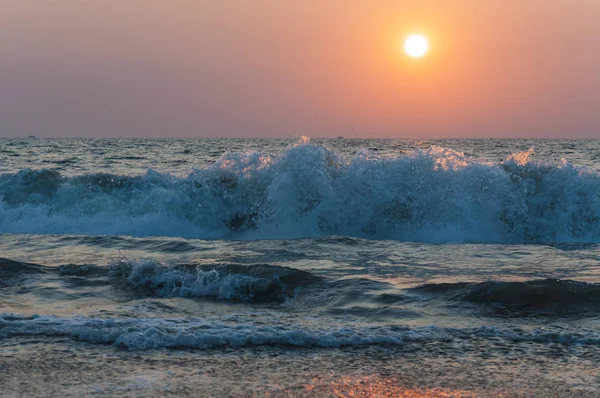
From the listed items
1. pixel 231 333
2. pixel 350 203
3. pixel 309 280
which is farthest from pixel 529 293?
pixel 350 203

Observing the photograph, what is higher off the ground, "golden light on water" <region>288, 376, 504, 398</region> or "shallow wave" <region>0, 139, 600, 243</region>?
"shallow wave" <region>0, 139, 600, 243</region>

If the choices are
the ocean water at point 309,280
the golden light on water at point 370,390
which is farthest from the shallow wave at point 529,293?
the golden light on water at point 370,390

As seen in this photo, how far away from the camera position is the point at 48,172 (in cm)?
1698

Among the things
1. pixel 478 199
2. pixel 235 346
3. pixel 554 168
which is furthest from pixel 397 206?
pixel 235 346

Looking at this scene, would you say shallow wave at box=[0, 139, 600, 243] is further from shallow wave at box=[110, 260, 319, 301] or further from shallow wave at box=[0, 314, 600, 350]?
shallow wave at box=[0, 314, 600, 350]

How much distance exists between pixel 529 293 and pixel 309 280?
8.17 ft

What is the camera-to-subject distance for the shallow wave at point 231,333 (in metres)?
5.21

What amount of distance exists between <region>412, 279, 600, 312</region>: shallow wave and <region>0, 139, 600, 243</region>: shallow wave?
495 cm

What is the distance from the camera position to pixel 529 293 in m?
6.96

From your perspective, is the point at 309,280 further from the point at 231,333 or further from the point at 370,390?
the point at 370,390

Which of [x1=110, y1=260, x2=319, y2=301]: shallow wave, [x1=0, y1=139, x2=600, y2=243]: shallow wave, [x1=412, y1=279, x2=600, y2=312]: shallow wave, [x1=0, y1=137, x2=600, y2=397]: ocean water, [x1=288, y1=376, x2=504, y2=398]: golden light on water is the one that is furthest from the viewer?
[x1=0, y1=139, x2=600, y2=243]: shallow wave

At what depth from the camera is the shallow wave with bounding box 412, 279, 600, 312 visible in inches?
263

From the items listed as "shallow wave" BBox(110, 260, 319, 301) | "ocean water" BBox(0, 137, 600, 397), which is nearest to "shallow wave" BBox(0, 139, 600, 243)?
"ocean water" BBox(0, 137, 600, 397)

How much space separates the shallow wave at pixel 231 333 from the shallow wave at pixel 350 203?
6740mm
